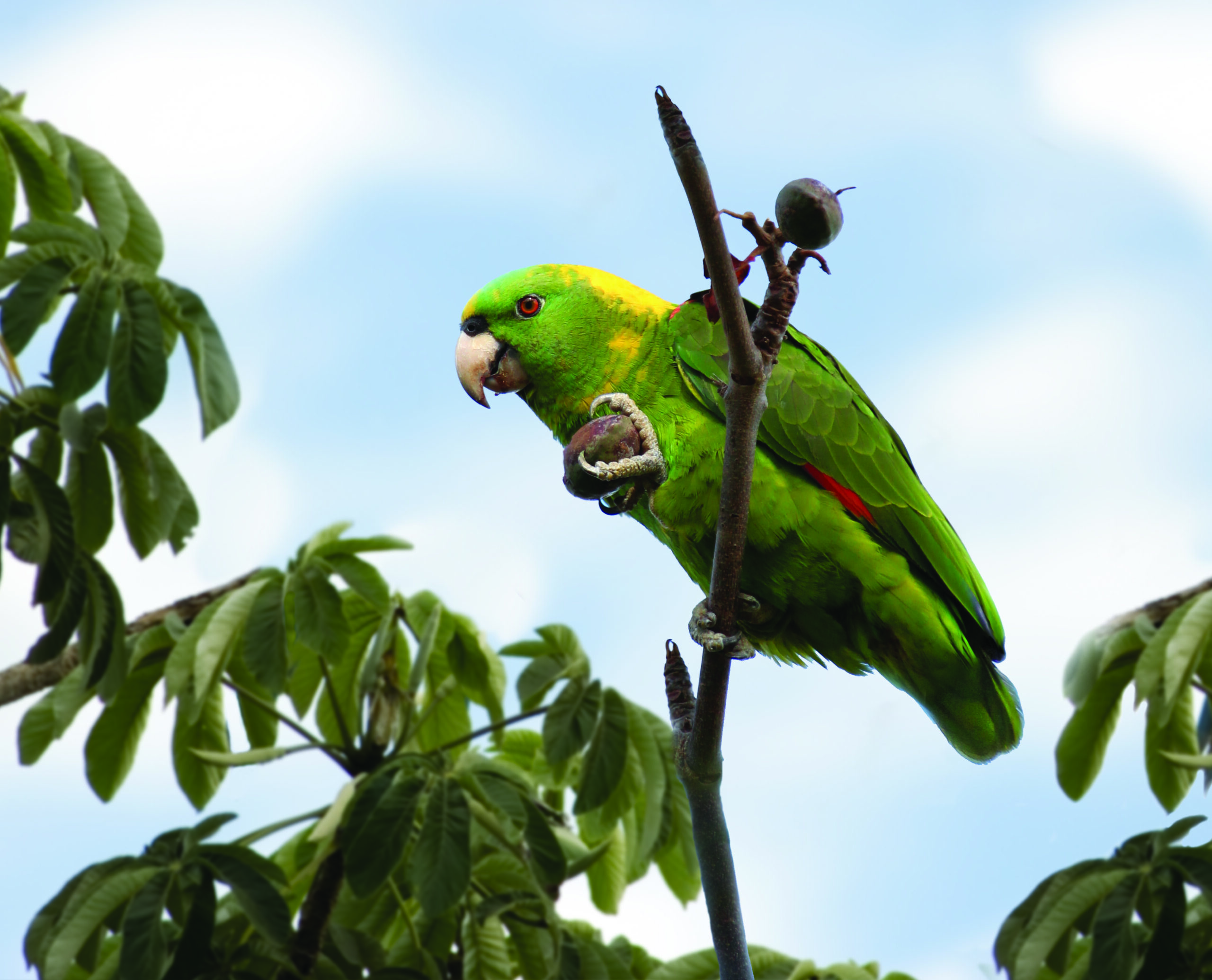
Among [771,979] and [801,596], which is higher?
[801,596]

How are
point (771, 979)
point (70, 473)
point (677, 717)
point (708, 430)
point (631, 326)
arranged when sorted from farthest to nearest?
point (70, 473) < point (771, 979) < point (631, 326) < point (708, 430) < point (677, 717)

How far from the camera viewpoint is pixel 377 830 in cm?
271

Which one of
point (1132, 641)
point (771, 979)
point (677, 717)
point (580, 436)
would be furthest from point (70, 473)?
point (1132, 641)

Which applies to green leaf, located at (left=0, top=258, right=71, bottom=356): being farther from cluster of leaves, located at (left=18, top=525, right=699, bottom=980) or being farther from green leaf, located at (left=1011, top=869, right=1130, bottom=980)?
green leaf, located at (left=1011, top=869, right=1130, bottom=980)

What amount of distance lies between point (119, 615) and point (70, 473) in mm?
453

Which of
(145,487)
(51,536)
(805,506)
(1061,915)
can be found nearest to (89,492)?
(145,487)

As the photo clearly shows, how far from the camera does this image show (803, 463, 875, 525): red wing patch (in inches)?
89.0

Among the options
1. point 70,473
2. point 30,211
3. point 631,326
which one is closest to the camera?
point 631,326

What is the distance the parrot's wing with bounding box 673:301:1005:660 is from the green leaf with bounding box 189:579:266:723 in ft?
4.71

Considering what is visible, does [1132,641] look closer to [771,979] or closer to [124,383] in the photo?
[771,979]

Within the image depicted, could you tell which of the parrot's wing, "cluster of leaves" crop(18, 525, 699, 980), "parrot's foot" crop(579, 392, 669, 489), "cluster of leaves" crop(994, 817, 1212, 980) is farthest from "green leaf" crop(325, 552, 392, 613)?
"cluster of leaves" crop(994, 817, 1212, 980)

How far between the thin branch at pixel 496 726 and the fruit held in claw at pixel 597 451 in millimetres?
1358

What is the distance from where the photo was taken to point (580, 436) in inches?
72.9

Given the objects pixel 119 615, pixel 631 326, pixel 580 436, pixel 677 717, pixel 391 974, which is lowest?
pixel 391 974
